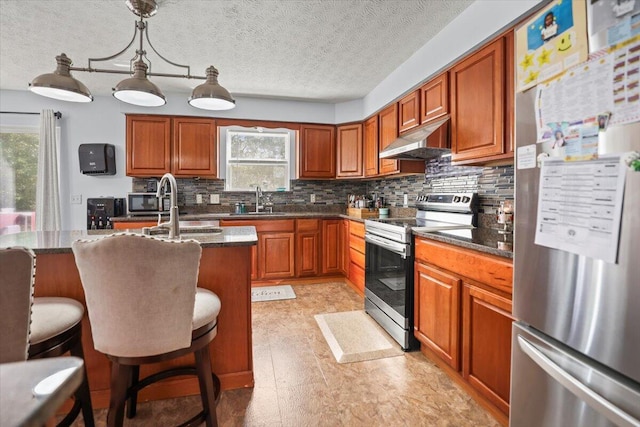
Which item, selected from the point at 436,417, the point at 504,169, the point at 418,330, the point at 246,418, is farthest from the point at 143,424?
the point at 504,169

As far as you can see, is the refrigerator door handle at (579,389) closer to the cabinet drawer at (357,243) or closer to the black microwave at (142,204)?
the cabinet drawer at (357,243)

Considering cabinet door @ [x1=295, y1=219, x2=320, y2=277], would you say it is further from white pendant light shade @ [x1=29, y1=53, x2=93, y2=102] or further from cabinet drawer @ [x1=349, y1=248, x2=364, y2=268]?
white pendant light shade @ [x1=29, y1=53, x2=93, y2=102]

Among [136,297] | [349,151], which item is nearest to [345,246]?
[349,151]

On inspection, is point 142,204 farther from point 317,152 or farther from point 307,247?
point 317,152

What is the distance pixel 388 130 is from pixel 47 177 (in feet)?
13.7

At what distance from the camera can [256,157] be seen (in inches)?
171

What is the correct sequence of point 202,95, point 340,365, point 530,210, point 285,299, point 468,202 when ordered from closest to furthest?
1. point 530,210
2. point 202,95
3. point 340,365
4. point 468,202
5. point 285,299

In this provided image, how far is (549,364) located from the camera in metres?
0.98

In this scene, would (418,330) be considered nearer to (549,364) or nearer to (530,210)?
(549,364)

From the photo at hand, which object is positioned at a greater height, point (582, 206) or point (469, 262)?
point (582, 206)

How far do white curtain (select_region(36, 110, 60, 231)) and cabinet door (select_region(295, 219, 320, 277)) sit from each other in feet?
10.0

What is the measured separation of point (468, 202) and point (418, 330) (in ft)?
3.51

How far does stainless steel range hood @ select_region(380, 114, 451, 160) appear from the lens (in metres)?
2.38

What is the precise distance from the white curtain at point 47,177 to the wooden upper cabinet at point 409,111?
13.8 feet
